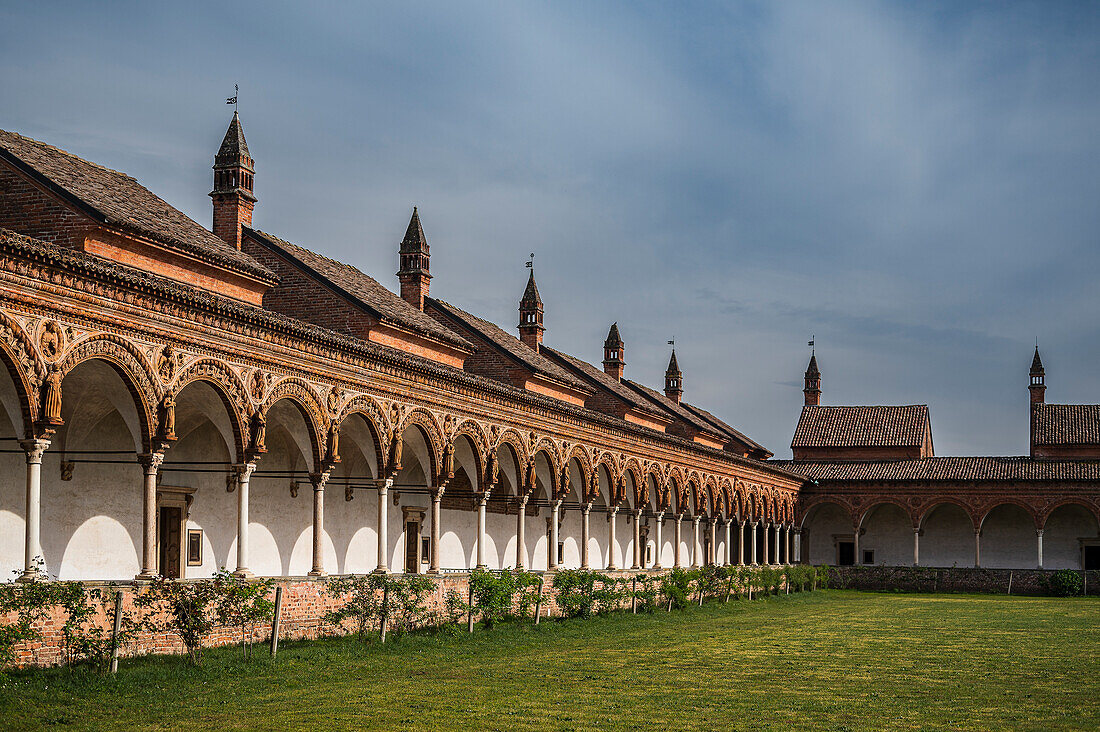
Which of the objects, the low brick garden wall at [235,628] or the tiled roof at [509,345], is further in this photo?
the tiled roof at [509,345]

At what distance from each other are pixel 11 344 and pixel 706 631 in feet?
56.5

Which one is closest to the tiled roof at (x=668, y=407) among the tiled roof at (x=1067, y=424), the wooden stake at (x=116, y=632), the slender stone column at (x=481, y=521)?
the tiled roof at (x=1067, y=424)

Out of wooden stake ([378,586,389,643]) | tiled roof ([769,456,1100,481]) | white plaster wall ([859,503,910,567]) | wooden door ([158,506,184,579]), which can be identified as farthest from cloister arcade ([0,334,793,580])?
white plaster wall ([859,503,910,567])

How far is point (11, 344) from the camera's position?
53.4 feet

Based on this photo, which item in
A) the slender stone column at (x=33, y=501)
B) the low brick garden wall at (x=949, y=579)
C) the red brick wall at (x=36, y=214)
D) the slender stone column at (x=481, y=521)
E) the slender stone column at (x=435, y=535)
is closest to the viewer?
the slender stone column at (x=33, y=501)

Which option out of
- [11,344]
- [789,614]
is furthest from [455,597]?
[789,614]

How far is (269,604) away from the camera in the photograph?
63.0ft

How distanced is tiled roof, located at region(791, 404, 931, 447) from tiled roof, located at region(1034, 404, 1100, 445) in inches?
236

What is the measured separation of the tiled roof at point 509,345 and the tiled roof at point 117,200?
463 inches

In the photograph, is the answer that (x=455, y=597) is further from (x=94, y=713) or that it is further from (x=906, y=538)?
(x=906, y=538)

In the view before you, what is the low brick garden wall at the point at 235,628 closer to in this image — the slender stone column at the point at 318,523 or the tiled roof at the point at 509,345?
the slender stone column at the point at 318,523

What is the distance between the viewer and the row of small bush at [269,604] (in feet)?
52.7

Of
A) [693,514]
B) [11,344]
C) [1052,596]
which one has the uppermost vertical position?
[11,344]

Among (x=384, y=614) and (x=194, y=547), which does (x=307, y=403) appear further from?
(x=194, y=547)
